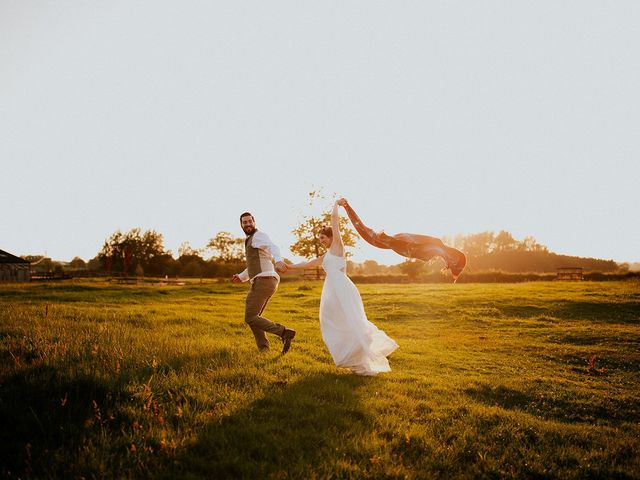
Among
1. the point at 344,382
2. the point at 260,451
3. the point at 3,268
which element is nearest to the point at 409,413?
the point at 344,382

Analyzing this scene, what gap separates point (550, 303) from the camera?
79.1ft

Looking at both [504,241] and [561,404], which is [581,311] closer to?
[561,404]

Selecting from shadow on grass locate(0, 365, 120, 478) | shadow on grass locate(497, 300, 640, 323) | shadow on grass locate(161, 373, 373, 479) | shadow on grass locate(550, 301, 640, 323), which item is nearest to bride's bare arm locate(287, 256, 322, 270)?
shadow on grass locate(161, 373, 373, 479)

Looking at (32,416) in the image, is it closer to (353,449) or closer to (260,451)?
(260,451)

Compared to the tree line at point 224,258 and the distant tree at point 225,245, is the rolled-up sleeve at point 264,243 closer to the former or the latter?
the tree line at point 224,258

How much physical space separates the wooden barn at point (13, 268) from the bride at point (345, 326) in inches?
2794

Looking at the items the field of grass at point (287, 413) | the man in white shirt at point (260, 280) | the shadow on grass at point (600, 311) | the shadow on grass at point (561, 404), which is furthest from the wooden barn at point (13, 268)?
the shadow on grass at point (561, 404)

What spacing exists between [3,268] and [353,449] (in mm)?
76403

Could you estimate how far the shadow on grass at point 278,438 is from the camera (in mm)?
4348

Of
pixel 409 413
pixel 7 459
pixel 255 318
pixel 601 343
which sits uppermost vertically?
pixel 255 318

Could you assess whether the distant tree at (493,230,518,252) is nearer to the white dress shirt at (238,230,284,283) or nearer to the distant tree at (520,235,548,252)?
the distant tree at (520,235,548,252)

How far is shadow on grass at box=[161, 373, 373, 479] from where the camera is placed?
4.35m

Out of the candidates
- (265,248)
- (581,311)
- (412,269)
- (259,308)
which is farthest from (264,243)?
(412,269)

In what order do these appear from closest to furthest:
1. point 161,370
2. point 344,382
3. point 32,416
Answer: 1. point 32,416
2. point 161,370
3. point 344,382
